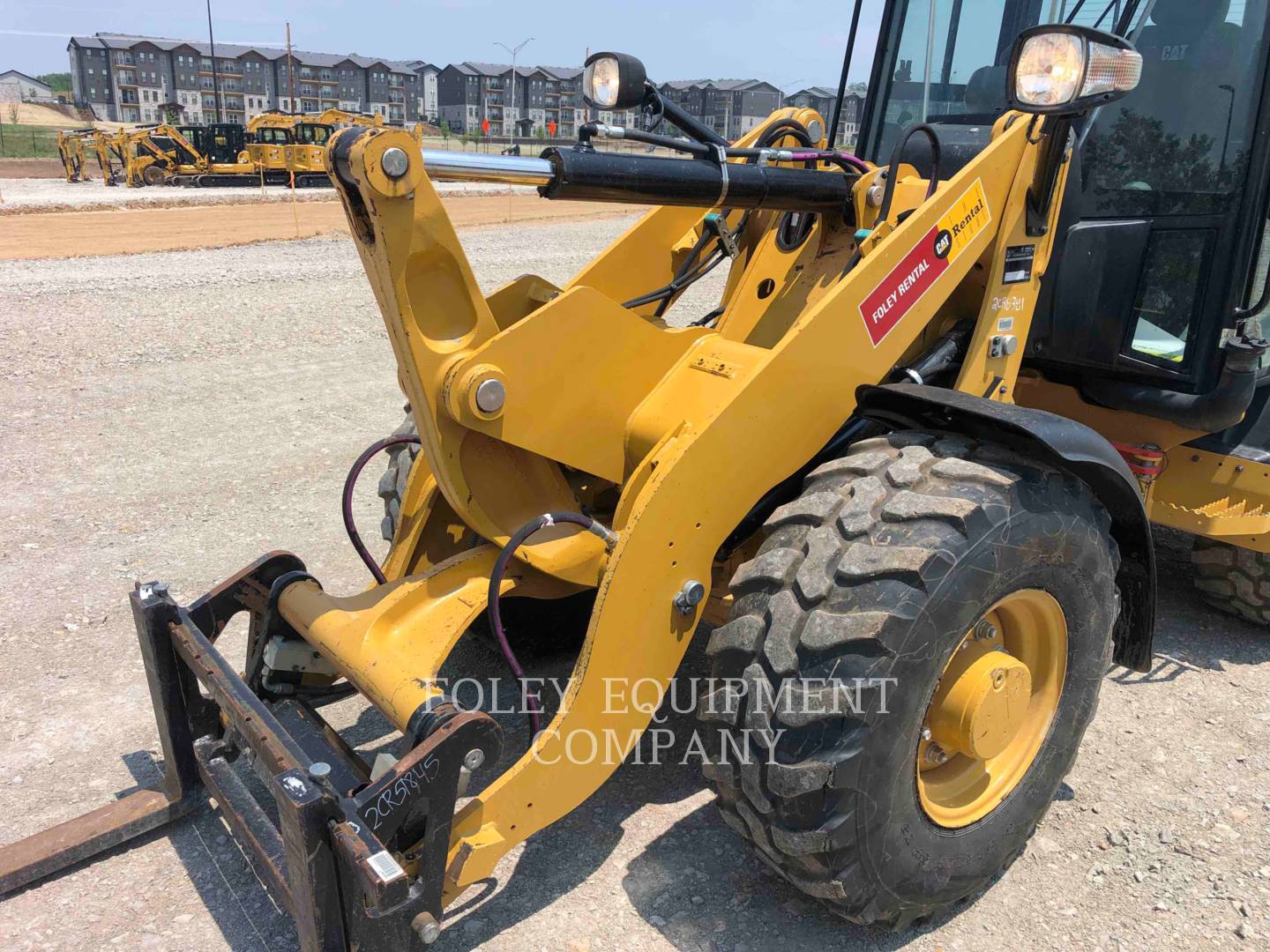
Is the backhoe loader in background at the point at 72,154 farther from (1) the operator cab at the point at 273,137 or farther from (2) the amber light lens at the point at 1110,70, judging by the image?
(2) the amber light lens at the point at 1110,70

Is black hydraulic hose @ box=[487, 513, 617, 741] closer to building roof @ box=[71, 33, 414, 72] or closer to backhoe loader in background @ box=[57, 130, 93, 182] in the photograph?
backhoe loader in background @ box=[57, 130, 93, 182]

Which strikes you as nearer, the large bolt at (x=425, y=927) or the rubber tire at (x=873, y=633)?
the large bolt at (x=425, y=927)

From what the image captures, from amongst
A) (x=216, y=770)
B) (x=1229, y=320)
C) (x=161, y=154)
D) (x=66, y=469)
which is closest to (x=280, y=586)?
(x=216, y=770)

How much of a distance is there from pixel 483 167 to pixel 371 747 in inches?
81.8

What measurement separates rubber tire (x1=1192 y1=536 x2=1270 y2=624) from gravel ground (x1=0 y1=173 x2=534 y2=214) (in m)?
20.4

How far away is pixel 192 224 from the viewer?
20.7 meters

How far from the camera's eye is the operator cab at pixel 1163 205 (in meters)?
3.47

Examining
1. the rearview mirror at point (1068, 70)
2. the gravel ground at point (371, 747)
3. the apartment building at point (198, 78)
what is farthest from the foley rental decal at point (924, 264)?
the apartment building at point (198, 78)

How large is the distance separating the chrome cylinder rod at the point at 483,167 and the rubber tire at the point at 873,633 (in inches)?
43.3

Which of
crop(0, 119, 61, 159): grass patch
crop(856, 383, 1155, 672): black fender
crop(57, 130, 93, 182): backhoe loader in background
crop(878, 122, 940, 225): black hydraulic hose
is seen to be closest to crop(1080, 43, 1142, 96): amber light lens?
crop(878, 122, 940, 225): black hydraulic hose

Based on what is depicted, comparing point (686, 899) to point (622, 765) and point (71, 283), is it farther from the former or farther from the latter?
point (71, 283)

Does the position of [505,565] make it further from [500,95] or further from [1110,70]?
[500,95]

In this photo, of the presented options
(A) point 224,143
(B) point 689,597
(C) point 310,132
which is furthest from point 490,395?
(A) point 224,143

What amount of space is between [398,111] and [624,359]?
112320mm
